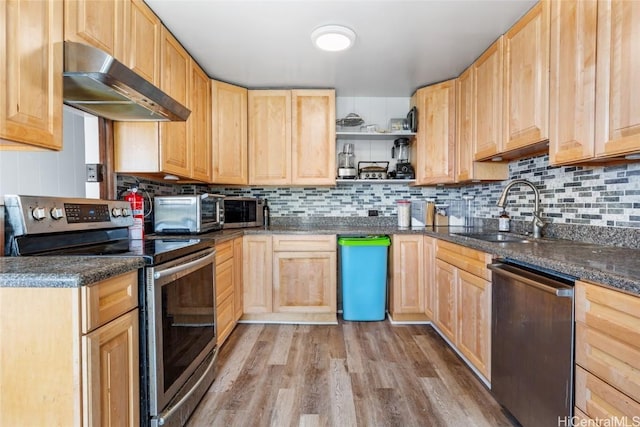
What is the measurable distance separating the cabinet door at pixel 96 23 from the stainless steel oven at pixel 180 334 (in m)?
1.03

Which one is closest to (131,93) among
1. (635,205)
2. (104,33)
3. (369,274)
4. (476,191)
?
(104,33)

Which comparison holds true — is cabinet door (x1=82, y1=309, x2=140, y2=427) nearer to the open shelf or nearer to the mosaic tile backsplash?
the mosaic tile backsplash

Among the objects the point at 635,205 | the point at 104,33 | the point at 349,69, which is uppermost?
the point at 349,69

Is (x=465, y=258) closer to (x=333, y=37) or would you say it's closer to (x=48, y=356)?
(x=333, y=37)

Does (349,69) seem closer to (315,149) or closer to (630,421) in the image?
(315,149)

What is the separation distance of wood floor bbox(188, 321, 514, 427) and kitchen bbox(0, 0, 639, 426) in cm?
85

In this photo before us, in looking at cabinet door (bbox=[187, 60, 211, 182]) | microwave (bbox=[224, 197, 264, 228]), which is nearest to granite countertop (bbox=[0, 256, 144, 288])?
cabinet door (bbox=[187, 60, 211, 182])

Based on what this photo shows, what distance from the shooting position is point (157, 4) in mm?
1730

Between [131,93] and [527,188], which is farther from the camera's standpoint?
[527,188]

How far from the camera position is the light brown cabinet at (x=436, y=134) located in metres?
2.71

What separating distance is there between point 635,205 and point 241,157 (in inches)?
105

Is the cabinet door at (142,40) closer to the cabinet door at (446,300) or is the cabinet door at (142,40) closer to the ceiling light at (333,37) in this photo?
the ceiling light at (333,37)

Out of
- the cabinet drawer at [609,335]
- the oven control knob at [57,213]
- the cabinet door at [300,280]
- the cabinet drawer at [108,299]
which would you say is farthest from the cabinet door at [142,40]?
the cabinet drawer at [609,335]

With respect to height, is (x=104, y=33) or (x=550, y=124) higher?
(x=104, y=33)
